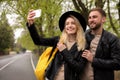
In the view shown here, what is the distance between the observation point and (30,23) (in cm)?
474

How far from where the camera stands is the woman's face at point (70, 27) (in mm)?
4484

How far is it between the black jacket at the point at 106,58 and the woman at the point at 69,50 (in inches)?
7.2

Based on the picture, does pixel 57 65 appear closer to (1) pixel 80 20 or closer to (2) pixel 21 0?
(1) pixel 80 20

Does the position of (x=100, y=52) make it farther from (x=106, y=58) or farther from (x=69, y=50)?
(x=69, y=50)

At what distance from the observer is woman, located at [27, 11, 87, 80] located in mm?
4332

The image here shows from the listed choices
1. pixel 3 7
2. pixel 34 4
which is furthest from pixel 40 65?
pixel 3 7

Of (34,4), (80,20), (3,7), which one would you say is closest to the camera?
(80,20)

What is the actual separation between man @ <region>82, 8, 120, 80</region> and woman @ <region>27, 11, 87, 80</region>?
0.11 meters

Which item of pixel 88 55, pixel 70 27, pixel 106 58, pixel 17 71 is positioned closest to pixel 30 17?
pixel 70 27

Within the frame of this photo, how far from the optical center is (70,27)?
14.8 feet

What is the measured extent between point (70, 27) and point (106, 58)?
603 millimetres

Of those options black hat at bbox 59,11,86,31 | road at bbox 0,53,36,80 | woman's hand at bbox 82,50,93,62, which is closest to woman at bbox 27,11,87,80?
black hat at bbox 59,11,86,31

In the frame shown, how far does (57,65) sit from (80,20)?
26.0 inches

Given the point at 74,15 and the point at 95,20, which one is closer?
the point at 95,20
